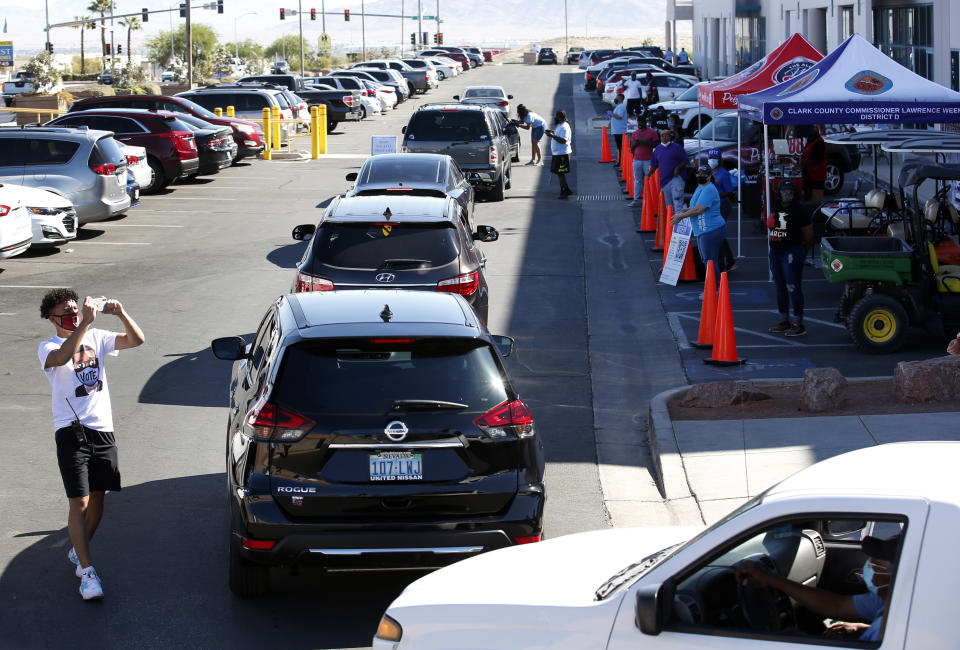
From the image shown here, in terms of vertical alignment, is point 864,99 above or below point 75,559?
above

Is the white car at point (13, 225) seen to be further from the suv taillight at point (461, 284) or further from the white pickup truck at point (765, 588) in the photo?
the white pickup truck at point (765, 588)

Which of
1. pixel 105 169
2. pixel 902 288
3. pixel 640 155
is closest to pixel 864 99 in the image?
pixel 902 288

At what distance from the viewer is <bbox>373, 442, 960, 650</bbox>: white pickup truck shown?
3.54 m

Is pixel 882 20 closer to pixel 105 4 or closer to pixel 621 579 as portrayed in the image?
pixel 621 579

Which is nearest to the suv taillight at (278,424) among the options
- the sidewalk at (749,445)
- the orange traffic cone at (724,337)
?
the sidewalk at (749,445)

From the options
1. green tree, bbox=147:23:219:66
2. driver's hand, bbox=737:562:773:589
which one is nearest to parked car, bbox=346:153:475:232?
driver's hand, bbox=737:562:773:589

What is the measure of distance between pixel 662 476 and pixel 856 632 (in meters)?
5.17

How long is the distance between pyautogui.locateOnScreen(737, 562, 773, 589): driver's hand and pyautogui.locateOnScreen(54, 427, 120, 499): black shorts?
4.11m

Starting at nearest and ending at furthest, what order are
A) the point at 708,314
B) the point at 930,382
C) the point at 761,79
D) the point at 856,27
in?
the point at 930,382, the point at 708,314, the point at 761,79, the point at 856,27

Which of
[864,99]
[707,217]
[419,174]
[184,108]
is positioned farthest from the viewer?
[184,108]

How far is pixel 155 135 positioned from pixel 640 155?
34.6 feet

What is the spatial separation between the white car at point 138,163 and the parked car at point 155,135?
1352mm

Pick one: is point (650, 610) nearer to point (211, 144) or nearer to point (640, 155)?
point (640, 155)

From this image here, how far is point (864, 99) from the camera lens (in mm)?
15508
